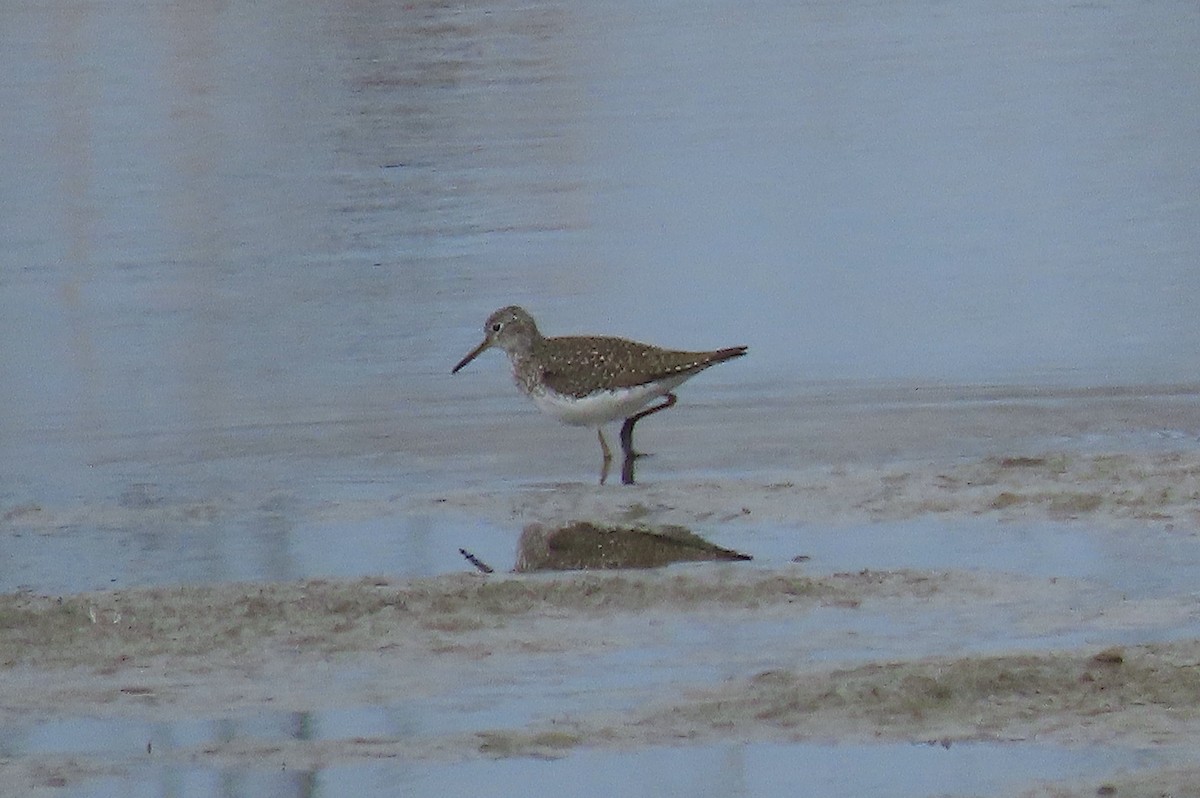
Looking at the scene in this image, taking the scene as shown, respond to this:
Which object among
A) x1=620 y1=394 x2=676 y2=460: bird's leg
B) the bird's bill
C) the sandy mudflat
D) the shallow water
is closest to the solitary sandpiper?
x1=620 y1=394 x2=676 y2=460: bird's leg

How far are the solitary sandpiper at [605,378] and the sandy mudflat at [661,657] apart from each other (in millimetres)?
1123

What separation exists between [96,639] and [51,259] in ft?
23.4

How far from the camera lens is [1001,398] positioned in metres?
9.91

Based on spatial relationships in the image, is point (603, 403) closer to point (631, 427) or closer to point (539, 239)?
point (631, 427)

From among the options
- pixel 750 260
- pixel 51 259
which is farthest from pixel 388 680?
pixel 51 259

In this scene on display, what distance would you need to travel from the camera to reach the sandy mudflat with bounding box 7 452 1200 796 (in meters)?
5.91

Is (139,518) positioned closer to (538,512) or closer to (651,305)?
(538,512)

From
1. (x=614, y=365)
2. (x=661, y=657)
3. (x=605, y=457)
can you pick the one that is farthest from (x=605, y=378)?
(x=661, y=657)

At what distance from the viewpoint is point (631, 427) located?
9531 millimetres

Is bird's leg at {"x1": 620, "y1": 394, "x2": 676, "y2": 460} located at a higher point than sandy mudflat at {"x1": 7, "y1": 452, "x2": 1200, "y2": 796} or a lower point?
higher

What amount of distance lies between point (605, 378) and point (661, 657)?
2.80m

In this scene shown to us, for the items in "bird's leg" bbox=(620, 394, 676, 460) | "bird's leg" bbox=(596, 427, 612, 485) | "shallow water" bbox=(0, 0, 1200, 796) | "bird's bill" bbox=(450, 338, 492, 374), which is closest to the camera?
"shallow water" bbox=(0, 0, 1200, 796)

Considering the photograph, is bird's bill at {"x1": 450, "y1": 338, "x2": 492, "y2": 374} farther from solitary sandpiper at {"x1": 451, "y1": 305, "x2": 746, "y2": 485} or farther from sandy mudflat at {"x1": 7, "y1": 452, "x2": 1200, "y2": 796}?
sandy mudflat at {"x1": 7, "y1": 452, "x2": 1200, "y2": 796}

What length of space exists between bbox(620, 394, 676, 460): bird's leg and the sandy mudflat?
3.83ft
